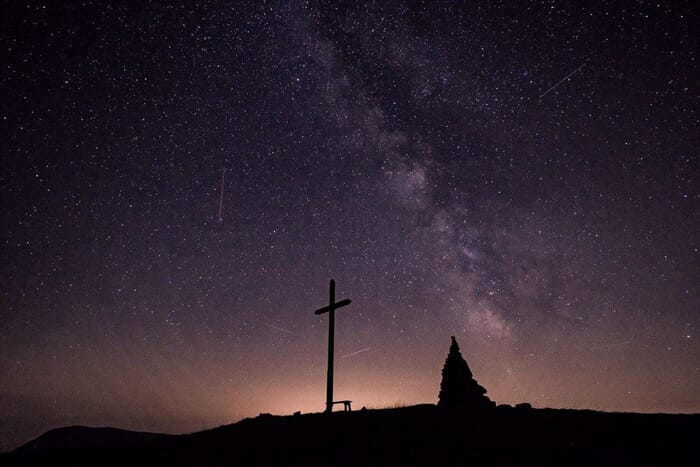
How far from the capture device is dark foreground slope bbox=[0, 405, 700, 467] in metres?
8.19

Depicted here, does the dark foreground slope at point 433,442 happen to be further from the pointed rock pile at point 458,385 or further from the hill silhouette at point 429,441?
the pointed rock pile at point 458,385

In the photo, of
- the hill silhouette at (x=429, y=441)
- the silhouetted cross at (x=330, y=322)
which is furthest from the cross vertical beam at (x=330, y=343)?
the hill silhouette at (x=429, y=441)

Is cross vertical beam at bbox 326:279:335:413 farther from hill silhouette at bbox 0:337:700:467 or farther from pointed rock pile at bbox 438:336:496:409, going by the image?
pointed rock pile at bbox 438:336:496:409

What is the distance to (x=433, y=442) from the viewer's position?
348 inches

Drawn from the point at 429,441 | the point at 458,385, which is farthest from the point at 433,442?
the point at 458,385

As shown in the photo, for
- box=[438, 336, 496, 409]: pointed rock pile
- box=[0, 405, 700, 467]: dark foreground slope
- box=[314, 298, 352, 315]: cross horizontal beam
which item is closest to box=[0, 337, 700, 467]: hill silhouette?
box=[0, 405, 700, 467]: dark foreground slope

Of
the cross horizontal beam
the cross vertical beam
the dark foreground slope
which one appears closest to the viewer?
the dark foreground slope

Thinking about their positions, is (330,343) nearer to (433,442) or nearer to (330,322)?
(330,322)

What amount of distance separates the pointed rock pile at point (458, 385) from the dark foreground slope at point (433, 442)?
31.0 ft

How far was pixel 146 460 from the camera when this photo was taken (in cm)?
1009

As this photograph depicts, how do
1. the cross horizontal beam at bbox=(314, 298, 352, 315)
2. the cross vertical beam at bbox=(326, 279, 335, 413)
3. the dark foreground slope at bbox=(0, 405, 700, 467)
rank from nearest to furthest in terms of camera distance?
the dark foreground slope at bbox=(0, 405, 700, 467) → the cross vertical beam at bbox=(326, 279, 335, 413) → the cross horizontal beam at bbox=(314, 298, 352, 315)

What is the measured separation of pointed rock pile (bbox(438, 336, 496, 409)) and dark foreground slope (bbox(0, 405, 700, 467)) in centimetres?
944

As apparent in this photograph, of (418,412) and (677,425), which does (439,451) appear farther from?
(677,425)

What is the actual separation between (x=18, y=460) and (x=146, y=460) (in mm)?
5673
